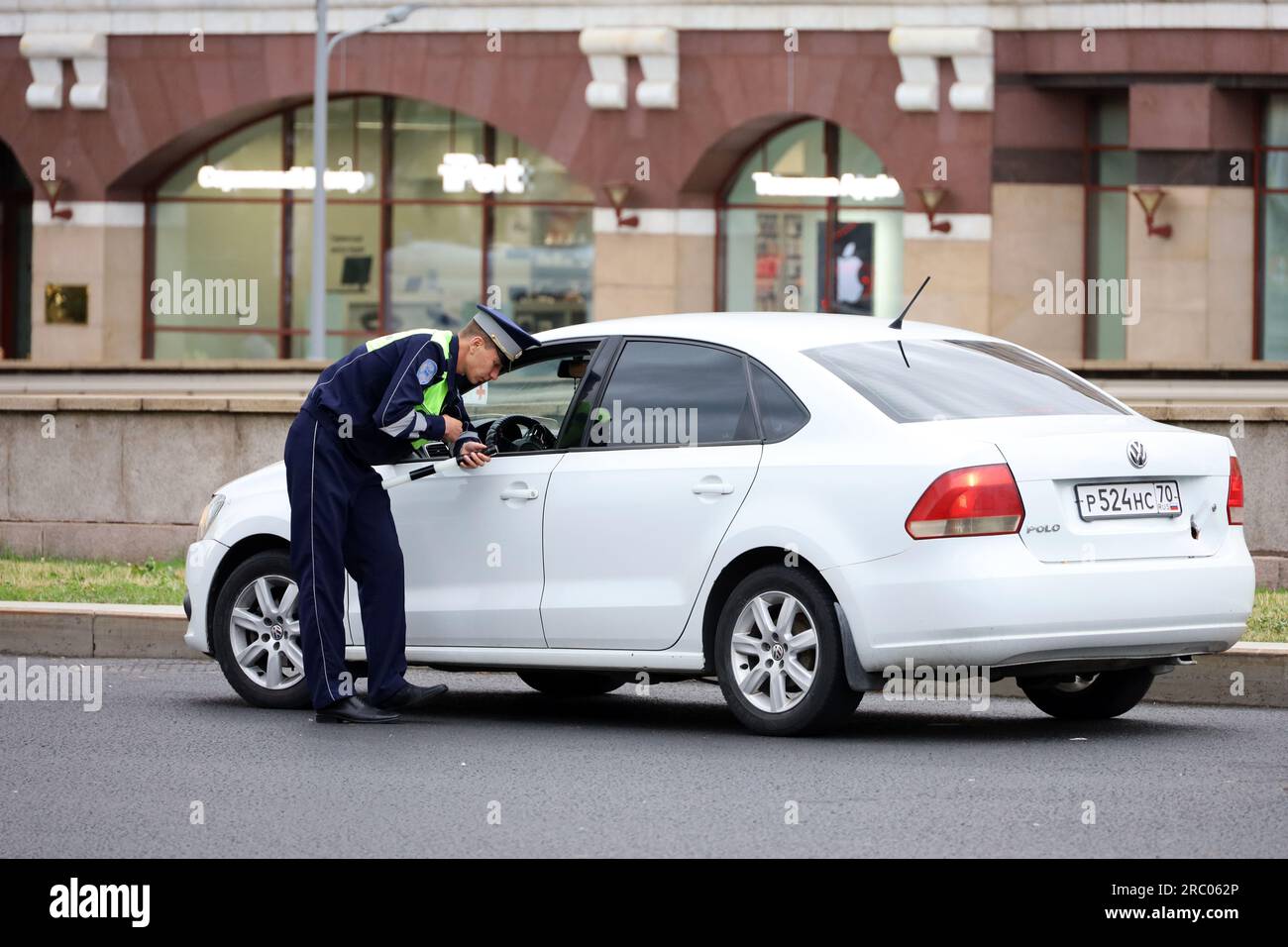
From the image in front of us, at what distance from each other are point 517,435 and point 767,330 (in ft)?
3.72

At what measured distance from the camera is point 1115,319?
31312mm

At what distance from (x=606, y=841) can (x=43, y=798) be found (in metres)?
2.07

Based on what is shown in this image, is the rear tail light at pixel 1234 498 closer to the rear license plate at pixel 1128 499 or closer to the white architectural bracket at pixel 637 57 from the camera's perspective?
the rear license plate at pixel 1128 499

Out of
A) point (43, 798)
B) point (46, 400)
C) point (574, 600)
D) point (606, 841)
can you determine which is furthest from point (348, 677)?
point (46, 400)

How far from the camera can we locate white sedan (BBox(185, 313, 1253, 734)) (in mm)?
8312

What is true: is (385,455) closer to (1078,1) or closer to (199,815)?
(199,815)


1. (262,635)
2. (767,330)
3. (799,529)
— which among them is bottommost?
(262,635)

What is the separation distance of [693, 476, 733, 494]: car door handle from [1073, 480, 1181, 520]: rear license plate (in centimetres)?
128

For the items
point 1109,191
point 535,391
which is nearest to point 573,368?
point 535,391

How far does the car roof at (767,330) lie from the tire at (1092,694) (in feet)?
4.70

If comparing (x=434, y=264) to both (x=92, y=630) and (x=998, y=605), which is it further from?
(x=998, y=605)

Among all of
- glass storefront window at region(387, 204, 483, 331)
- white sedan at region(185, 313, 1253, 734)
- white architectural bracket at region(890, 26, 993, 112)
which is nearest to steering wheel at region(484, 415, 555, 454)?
white sedan at region(185, 313, 1253, 734)

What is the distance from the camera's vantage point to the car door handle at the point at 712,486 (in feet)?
29.0

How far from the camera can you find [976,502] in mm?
8258
